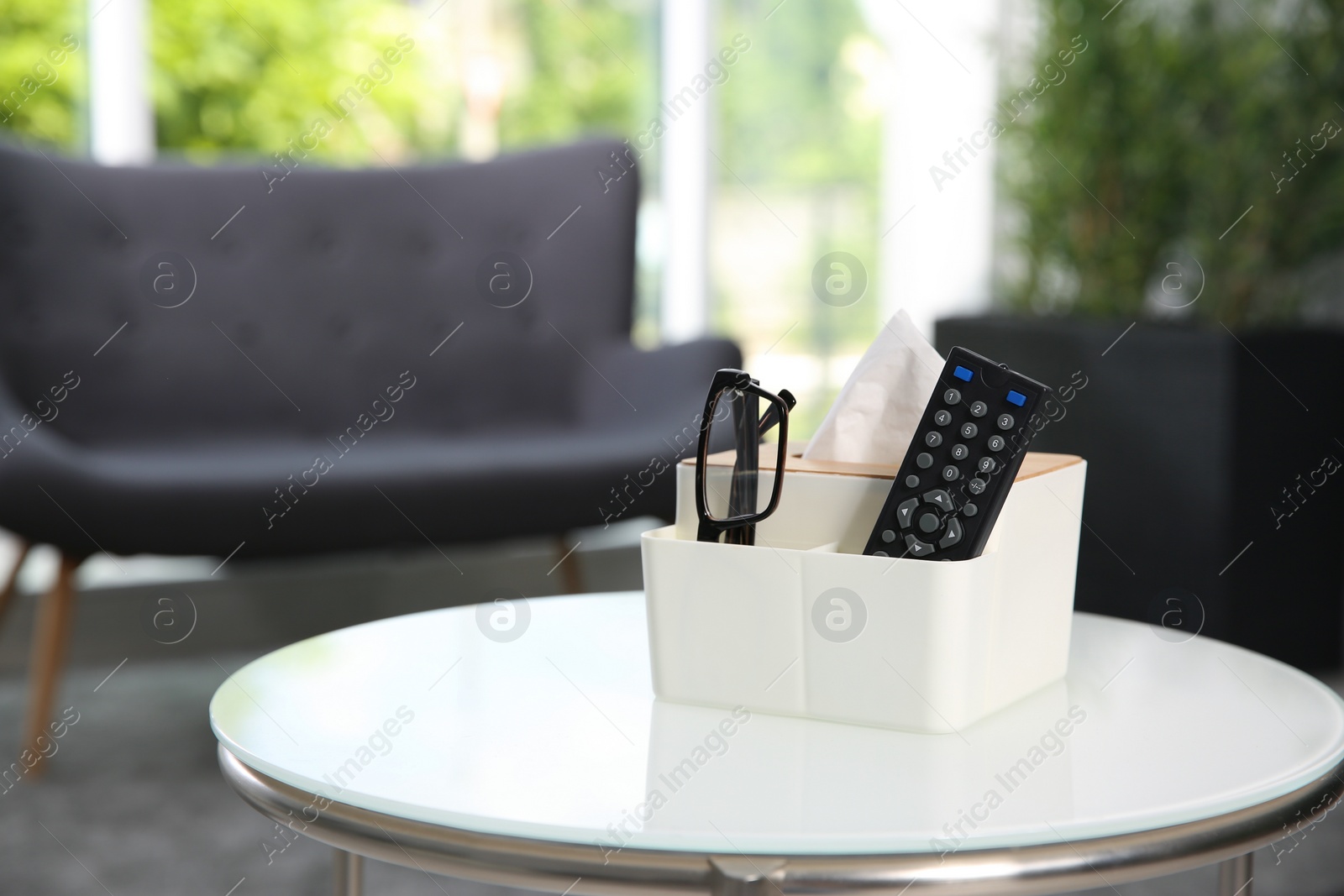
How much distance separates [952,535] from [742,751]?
150 millimetres

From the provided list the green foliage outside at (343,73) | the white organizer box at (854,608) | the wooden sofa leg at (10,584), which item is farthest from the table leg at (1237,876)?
the green foliage outside at (343,73)

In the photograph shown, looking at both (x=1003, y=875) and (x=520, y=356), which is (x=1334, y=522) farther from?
(x=1003, y=875)

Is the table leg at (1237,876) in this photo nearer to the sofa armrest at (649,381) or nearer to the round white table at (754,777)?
the round white table at (754,777)

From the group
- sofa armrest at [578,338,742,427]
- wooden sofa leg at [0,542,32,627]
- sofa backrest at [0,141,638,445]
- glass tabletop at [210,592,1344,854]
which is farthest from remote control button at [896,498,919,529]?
sofa backrest at [0,141,638,445]

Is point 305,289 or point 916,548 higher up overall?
point 916,548

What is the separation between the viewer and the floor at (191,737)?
1301 mm

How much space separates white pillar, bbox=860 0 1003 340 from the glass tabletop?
265cm

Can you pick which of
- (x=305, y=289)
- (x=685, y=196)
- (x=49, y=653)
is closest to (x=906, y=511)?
(x=49, y=653)

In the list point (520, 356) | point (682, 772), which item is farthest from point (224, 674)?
point (682, 772)

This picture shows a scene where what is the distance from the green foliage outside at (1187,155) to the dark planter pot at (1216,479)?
0.30 metres

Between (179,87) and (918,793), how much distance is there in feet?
8.82

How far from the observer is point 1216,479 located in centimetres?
191

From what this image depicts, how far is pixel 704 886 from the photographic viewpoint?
0.48m

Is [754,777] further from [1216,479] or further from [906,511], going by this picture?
[1216,479]
